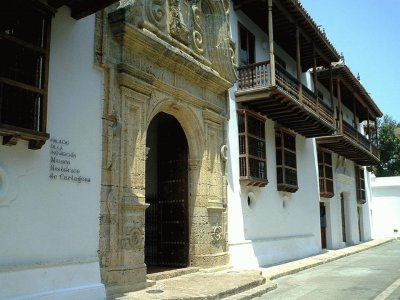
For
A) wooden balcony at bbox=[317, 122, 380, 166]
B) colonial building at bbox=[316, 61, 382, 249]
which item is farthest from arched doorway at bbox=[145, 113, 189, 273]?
wooden balcony at bbox=[317, 122, 380, 166]

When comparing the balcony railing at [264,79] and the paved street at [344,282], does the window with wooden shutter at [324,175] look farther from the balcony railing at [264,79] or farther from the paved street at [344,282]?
the balcony railing at [264,79]

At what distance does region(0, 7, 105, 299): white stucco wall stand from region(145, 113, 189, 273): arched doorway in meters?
3.27

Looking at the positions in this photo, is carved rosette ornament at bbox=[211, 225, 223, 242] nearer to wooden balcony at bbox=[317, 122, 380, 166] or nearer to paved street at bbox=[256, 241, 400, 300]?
paved street at bbox=[256, 241, 400, 300]

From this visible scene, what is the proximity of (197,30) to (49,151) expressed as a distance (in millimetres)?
5255

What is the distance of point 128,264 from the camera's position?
294 inches

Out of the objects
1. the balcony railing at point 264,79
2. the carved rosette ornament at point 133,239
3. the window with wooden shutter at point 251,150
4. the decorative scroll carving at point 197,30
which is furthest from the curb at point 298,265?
the decorative scroll carving at point 197,30

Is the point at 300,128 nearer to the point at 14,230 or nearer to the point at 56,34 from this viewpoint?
the point at 56,34

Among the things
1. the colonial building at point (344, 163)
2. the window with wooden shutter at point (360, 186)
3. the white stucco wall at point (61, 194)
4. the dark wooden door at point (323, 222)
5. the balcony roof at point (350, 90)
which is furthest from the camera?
the window with wooden shutter at point (360, 186)

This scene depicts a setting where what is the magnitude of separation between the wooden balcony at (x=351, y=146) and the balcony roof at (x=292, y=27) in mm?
2893

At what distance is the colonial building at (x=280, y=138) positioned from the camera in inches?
449

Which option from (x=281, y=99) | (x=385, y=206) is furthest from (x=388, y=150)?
(x=281, y=99)

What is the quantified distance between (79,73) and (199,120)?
11.9ft

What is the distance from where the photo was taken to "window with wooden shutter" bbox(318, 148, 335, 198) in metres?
17.5

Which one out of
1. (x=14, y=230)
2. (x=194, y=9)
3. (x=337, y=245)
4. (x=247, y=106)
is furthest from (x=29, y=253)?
(x=337, y=245)
